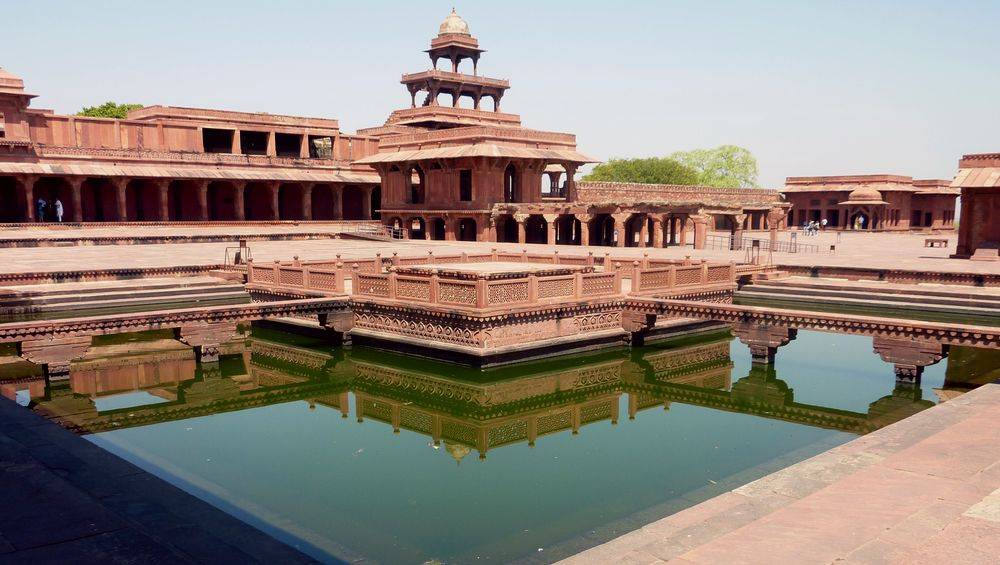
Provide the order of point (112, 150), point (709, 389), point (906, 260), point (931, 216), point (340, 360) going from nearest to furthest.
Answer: point (709, 389) → point (340, 360) → point (906, 260) → point (112, 150) → point (931, 216)

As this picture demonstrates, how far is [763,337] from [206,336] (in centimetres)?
1127

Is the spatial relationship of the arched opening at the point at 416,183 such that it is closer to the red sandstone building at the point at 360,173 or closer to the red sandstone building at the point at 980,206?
the red sandstone building at the point at 360,173

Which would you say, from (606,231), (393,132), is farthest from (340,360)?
(393,132)

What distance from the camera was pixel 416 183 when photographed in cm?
4947

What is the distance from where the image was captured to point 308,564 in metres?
4.94

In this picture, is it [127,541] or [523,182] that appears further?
[523,182]

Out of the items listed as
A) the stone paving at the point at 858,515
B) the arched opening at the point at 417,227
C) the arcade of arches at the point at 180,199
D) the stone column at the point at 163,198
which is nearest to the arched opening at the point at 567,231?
the arched opening at the point at 417,227

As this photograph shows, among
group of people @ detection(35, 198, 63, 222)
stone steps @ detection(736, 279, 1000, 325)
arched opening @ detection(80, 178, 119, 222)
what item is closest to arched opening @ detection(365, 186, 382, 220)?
arched opening @ detection(80, 178, 119, 222)

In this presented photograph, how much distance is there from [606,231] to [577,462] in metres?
31.1

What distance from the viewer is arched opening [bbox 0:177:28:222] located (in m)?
37.7

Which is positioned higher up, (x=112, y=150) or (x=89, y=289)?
(x=112, y=150)

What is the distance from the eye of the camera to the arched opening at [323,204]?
49.8m

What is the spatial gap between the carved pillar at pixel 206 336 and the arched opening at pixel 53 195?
28.7m

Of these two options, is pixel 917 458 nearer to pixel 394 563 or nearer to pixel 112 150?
pixel 394 563
